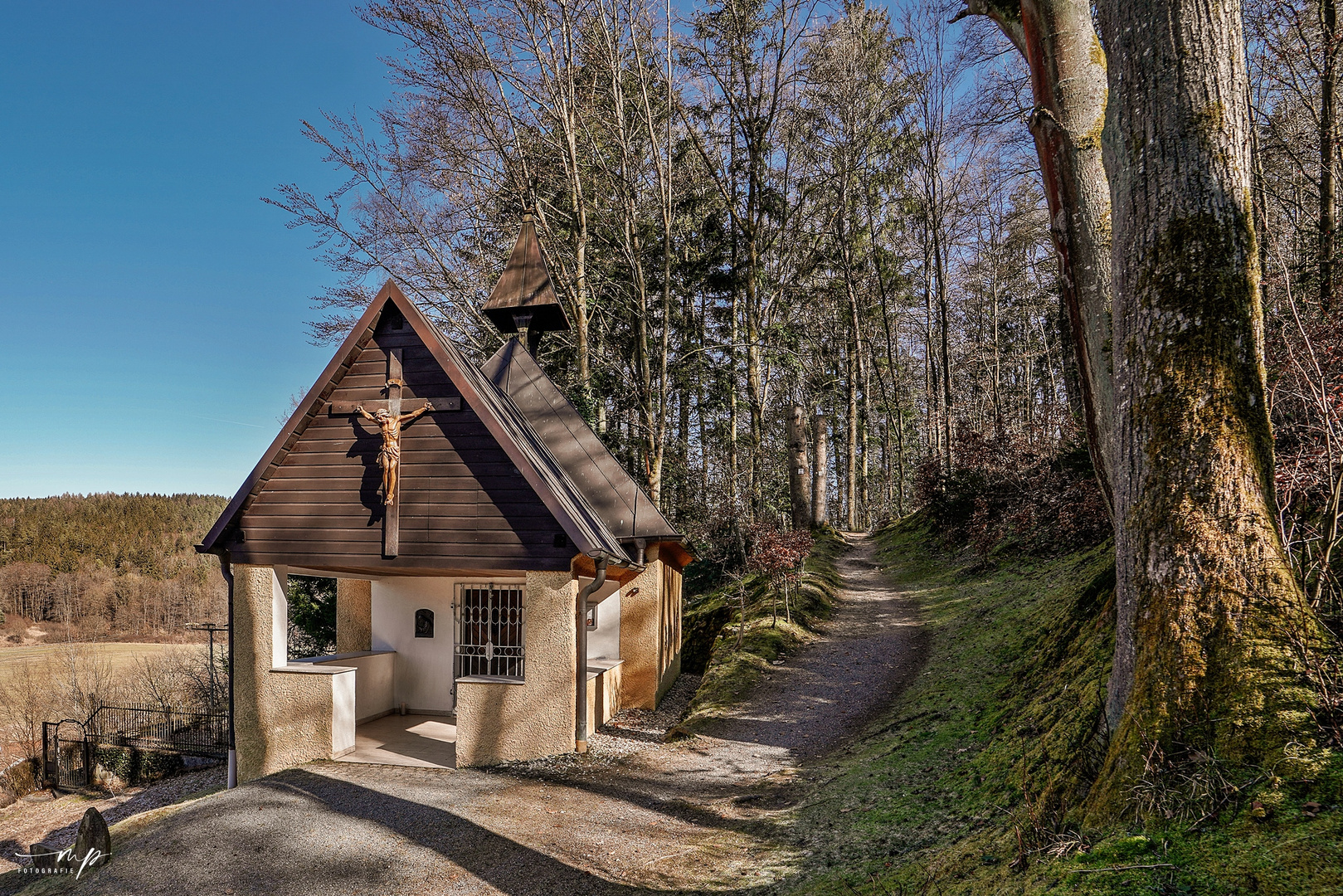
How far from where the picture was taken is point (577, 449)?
41.4ft

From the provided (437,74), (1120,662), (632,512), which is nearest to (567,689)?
(632,512)

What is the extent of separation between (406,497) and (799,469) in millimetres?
13476

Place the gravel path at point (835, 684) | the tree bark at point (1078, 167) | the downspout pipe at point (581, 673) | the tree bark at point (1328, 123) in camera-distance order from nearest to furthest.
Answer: the tree bark at point (1078, 167), the tree bark at point (1328, 123), the downspout pipe at point (581, 673), the gravel path at point (835, 684)

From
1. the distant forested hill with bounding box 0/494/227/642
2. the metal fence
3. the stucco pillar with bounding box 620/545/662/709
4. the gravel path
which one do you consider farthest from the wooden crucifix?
the distant forested hill with bounding box 0/494/227/642

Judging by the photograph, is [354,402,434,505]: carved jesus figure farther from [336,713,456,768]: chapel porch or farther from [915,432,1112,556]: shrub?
[915,432,1112,556]: shrub

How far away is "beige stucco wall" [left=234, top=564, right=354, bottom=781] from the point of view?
9422mm

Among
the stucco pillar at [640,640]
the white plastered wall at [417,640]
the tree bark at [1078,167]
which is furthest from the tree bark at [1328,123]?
the white plastered wall at [417,640]

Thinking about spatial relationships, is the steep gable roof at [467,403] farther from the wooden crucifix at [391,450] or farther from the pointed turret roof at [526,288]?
the pointed turret roof at [526,288]

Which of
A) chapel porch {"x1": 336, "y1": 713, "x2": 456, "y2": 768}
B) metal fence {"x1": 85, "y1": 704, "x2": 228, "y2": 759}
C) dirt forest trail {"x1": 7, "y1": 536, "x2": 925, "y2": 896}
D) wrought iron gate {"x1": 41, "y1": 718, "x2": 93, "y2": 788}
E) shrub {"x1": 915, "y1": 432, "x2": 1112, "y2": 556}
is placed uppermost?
shrub {"x1": 915, "y1": 432, "x2": 1112, "y2": 556}

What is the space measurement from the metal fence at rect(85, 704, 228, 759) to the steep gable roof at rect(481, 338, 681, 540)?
11.1 metres

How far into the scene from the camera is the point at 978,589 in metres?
13.1

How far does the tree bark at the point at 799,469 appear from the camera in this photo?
66.6 ft

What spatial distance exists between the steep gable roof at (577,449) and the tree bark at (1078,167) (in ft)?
23.4

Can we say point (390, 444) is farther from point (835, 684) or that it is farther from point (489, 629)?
point (835, 684)
